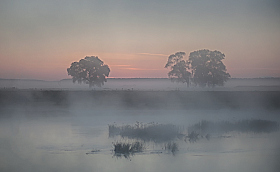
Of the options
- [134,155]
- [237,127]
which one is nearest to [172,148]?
[134,155]

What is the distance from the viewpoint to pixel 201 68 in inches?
2415

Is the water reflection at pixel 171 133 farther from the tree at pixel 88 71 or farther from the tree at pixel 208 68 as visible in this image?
the tree at pixel 88 71

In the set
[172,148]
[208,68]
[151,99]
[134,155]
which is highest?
[208,68]

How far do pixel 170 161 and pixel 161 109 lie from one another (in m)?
28.7

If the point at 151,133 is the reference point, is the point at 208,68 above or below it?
above

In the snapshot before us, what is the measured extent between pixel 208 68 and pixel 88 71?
1996 cm

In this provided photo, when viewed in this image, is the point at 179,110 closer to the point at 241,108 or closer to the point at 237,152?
the point at 241,108

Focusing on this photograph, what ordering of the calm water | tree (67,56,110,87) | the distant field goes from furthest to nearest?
1. tree (67,56,110,87)
2. the distant field
3. the calm water

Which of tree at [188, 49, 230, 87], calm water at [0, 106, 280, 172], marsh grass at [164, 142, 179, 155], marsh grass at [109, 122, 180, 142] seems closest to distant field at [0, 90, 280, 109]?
tree at [188, 49, 230, 87]

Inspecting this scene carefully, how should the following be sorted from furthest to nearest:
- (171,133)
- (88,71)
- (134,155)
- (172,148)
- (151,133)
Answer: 1. (88,71)
2. (171,133)
3. (151,133)
4. (172,148)
5. (134,155)

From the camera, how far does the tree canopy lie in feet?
199

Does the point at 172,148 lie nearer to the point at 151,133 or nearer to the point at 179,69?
the point at 151,133

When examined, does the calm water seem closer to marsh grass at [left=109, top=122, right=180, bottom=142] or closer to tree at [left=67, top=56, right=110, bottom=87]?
marsh grass at [left=109, top=122, right=180, bottom=142]

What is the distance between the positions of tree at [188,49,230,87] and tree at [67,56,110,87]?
1556 centimetres
